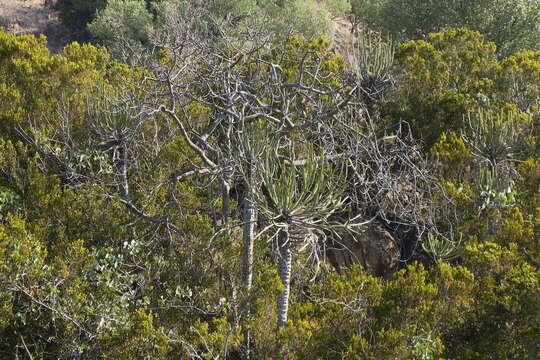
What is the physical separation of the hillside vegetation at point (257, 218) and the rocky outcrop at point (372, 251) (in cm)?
3

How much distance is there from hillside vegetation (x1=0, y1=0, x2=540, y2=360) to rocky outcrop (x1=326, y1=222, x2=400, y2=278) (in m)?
0.03

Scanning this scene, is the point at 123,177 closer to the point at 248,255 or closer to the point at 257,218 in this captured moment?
the point at 257,218

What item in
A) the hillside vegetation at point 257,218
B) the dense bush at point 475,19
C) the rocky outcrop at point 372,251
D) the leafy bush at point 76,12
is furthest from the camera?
the leafy bush at point 76,12

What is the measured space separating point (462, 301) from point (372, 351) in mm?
1130

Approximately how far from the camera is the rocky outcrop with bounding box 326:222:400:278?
27.6 feet

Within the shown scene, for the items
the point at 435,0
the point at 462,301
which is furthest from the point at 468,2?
the point at 462,301

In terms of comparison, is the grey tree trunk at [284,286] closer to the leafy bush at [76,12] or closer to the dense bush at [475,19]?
the dense bush at [475,19]

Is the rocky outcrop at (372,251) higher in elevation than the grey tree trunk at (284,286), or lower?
lower

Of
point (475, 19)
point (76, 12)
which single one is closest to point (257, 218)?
point (475, 19)

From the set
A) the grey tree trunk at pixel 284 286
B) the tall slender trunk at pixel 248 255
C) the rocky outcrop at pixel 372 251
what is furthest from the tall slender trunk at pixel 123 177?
the rocky outcrop at pixel 372 251

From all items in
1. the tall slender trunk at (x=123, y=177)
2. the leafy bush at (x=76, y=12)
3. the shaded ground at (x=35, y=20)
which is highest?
the tall slender trunk at (x=123, y=177)

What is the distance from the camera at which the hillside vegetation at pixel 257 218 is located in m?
5.10

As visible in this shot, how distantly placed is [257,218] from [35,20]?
27738 mm

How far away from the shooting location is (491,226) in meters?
7.04
